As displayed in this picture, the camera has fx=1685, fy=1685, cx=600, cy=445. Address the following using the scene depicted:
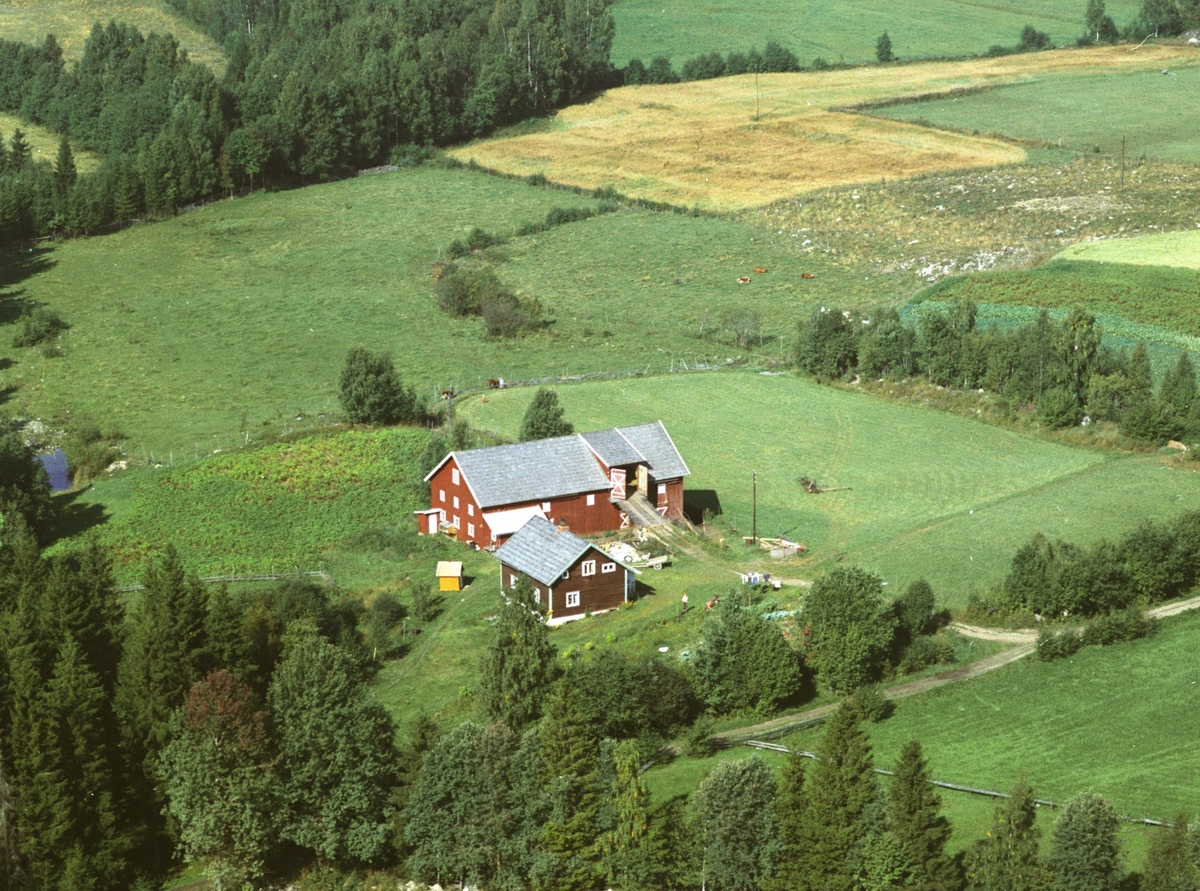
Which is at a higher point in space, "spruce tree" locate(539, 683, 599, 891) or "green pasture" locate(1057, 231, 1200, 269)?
"green pasture" locate(1057, 231, 1200, 269)

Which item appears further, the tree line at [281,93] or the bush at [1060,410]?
the tree line at [281,93]

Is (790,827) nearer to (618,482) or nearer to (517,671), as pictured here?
(517,671)

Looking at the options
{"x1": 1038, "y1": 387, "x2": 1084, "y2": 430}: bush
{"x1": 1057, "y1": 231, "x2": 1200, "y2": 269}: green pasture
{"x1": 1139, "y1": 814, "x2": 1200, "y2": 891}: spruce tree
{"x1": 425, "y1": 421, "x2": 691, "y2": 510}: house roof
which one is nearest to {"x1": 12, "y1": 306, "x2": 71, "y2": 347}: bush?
{"x1": 425, "y1": 421, "x2": 691, "y2": 510}: house roof

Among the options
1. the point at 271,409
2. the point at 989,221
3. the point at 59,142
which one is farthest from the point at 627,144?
the point at 271,409

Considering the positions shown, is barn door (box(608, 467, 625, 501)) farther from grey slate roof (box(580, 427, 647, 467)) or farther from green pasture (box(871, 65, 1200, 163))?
green pasture (box(871, 65, 1200, 163))

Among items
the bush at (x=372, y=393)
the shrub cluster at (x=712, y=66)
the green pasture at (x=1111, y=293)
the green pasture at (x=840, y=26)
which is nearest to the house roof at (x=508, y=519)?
the bush at (x=372, y=393)

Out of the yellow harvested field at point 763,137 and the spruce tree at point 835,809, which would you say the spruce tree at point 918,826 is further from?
the yellow harvested field at point 763,137
